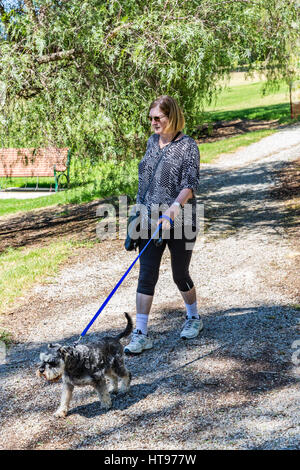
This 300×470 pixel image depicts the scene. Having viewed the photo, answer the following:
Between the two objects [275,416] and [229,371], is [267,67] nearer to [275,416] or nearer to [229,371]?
[229,371]

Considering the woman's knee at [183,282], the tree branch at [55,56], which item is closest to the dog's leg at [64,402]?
the woman's knee at [183,282]

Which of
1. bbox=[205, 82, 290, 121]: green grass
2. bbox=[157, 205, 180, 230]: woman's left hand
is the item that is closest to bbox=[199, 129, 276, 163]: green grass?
bbox=[205, 82, 290, 121]: green grass

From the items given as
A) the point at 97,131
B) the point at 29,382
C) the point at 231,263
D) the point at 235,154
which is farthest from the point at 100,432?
the point at 235,154

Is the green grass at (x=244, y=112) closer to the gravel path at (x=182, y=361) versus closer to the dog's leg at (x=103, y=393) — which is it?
the gravel path at (x=182, y=361)

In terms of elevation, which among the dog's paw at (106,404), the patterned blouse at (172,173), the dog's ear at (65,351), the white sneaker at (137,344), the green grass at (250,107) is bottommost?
A: the dog's paw at (106,404)

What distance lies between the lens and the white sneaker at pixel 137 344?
4418 millimetres

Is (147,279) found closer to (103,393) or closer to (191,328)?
(191,328)

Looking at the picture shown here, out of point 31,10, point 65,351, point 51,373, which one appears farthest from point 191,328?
point 31,10

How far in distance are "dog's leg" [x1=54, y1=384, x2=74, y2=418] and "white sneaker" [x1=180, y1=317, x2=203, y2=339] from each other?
1404 mm

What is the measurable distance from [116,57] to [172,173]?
14.0 ft

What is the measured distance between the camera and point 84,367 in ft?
11.2

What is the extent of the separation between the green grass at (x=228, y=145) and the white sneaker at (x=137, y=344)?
13.0m

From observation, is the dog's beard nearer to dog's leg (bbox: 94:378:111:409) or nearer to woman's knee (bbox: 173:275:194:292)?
dog's leg (bbox: 94:378:111:409)

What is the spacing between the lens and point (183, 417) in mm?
3473
